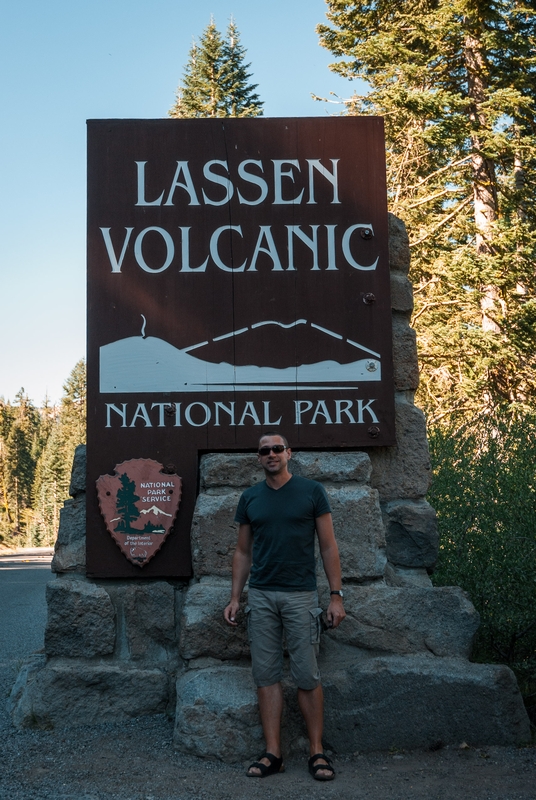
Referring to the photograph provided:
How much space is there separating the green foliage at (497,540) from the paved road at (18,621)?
3156mm

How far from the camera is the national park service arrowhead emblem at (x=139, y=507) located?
464 centimetres

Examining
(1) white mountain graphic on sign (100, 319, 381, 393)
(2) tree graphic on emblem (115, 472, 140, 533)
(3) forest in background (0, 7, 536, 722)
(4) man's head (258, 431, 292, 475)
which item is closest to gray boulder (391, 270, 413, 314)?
(1) white mountain graphic on sign (100, 319, 381, 393)

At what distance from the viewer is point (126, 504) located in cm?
466

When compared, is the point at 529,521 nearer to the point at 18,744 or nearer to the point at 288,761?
the point at 288,761

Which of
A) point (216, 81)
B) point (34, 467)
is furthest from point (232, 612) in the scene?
point (34, 467)

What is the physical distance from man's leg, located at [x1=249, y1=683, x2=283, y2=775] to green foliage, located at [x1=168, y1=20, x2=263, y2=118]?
2745 centimetres

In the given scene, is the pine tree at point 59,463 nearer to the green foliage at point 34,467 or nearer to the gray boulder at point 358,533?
the green foliage at point 34,467

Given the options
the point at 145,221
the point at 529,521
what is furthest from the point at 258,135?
the point at 529,521

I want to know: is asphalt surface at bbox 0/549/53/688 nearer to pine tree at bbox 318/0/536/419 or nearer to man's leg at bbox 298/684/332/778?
man's leg at bbox 298/684/332/778

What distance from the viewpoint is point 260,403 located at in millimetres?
4730

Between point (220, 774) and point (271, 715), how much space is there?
0.35 metres

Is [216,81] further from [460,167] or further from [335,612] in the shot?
[335,612]

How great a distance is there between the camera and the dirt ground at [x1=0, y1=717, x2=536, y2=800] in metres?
3.56

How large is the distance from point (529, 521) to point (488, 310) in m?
10.5
